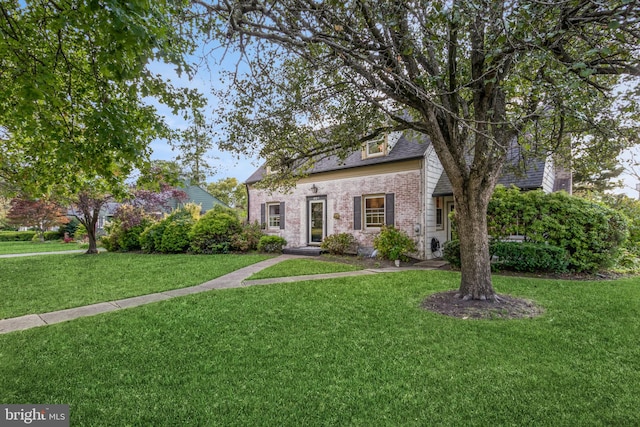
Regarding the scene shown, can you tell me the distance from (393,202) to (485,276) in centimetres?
622

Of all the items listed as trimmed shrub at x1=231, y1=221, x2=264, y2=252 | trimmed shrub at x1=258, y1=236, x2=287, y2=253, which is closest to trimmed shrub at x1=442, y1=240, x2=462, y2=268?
trimmed shrub at x1=258, y1=236, x2=287, y2=253

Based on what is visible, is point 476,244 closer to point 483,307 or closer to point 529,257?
point 483,307

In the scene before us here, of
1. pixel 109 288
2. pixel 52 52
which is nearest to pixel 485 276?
pixel 52 52

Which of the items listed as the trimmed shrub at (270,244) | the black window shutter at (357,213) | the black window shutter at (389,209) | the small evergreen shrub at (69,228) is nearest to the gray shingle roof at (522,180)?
the black window shutter at (389,209)

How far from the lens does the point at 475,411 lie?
2406mm

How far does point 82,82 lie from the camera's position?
4.30 m

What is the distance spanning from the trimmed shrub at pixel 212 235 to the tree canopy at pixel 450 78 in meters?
6.67

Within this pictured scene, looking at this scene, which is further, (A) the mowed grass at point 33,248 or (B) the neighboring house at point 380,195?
(A) the mowed grass at point 33,248

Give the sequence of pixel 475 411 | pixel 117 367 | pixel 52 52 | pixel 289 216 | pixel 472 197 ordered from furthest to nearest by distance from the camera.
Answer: pixel 289 216, pixel 472 197, pixel 52 52, pixel 117 367, pixel 475 411

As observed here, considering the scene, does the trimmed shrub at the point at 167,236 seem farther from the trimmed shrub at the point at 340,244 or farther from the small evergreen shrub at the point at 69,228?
the small evergreen shrub at the point at 69,228

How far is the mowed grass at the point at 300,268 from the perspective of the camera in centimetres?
820

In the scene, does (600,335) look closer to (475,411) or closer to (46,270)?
(475,411)

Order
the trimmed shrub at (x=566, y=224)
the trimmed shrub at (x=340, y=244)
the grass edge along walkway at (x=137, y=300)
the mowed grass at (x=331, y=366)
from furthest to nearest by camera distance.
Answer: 1. the trimmed shrub at (x=340, y=244)
2. the trimmed shrub at (x=566, y=224)
3. the grass edge along walkway at (x=137, y=300)
4. the mowed grass at (x=331, y=366)

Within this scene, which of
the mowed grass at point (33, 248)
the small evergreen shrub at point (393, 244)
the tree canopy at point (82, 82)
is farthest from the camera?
the mowed grass at point (33, 248)
